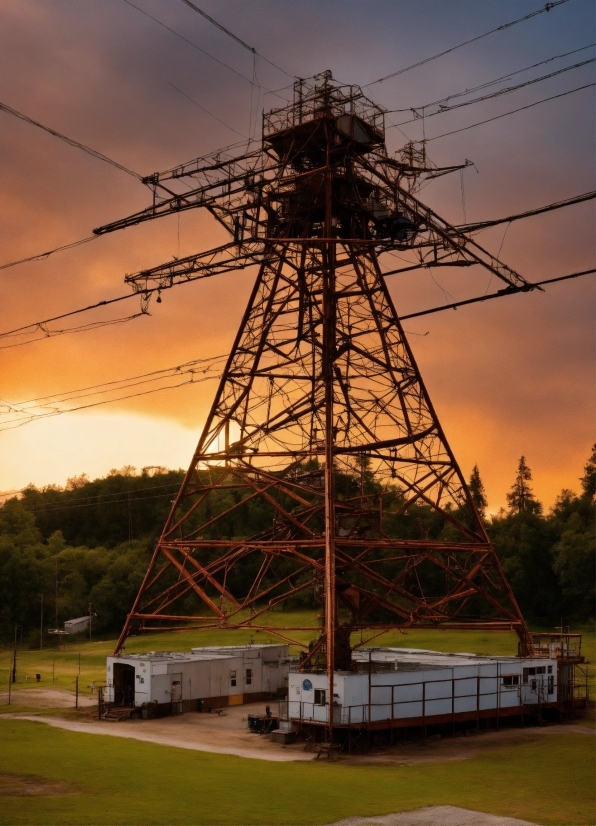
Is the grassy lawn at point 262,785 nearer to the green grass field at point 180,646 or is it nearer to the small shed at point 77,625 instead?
the green grass field at point 180,646

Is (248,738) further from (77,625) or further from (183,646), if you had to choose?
(77,625)

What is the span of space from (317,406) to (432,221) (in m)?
9.55

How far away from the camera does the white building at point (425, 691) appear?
36716 millimetres

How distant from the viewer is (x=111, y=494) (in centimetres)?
14500

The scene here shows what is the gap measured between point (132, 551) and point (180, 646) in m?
44.0

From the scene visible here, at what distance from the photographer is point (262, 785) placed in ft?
94.5

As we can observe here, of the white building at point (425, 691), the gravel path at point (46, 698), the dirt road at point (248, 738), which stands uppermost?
the white building at point (425, 691)

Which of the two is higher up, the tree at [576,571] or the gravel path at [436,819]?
the tree at [576,571]

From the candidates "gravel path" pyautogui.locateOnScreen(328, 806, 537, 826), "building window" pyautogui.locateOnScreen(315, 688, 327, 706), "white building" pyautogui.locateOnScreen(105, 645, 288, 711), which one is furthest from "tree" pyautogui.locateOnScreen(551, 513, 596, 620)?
"gravel path" pyautogui.locateOnScreen(328, 806, 537, 826)

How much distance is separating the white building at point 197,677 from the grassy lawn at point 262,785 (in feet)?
24.7

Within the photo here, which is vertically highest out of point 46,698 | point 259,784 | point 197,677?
point 197,677

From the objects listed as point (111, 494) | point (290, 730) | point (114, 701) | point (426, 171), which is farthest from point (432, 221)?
point (111, 494)

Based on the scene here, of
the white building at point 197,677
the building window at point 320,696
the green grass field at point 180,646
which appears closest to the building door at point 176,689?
the white building at point 197,677

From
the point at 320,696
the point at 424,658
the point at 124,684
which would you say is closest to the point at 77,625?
the point at 124,684
